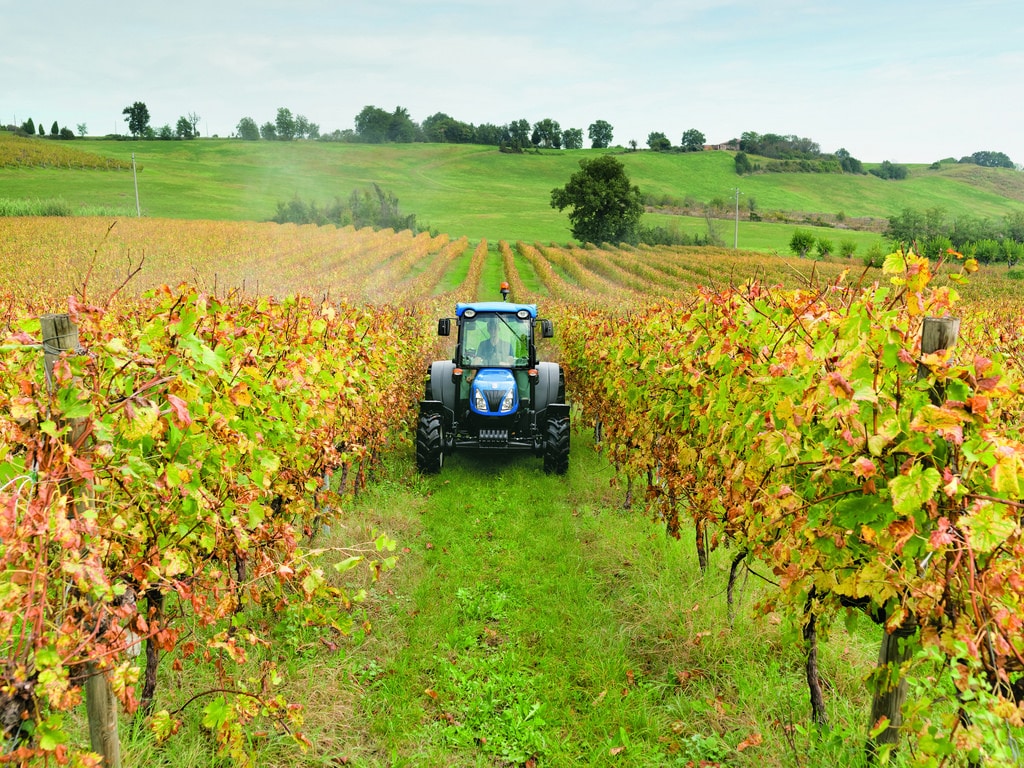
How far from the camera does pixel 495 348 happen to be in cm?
832

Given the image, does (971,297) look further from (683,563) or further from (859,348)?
(859,348)

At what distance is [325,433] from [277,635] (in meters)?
1.39

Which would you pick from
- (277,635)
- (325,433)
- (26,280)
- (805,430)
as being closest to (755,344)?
(805,430)

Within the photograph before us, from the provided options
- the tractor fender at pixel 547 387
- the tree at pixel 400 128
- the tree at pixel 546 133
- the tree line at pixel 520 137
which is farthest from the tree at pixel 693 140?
the tractor fender at pixel 547 387

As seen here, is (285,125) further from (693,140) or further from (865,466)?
(865,466)

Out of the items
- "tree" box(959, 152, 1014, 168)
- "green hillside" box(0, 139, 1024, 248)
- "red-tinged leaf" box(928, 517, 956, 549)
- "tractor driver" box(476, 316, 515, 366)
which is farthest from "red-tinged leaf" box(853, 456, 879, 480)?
"tree" box(959, 152, 1014, 168)

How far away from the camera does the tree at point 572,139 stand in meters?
115

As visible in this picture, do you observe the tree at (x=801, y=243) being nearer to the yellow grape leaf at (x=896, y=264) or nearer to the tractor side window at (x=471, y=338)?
the tractor side window at (x=471, y=338)

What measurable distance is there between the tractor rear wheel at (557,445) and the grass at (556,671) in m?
1.92

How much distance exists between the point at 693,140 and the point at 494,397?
4490 inches

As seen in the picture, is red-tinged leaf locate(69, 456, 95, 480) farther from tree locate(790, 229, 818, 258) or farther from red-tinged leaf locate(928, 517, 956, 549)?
tree locate(790, 229, 818, 258)

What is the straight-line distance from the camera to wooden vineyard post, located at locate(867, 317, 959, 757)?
7.45ft

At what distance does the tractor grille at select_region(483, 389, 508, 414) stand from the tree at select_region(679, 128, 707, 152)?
111 metres

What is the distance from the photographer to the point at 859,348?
231cm
